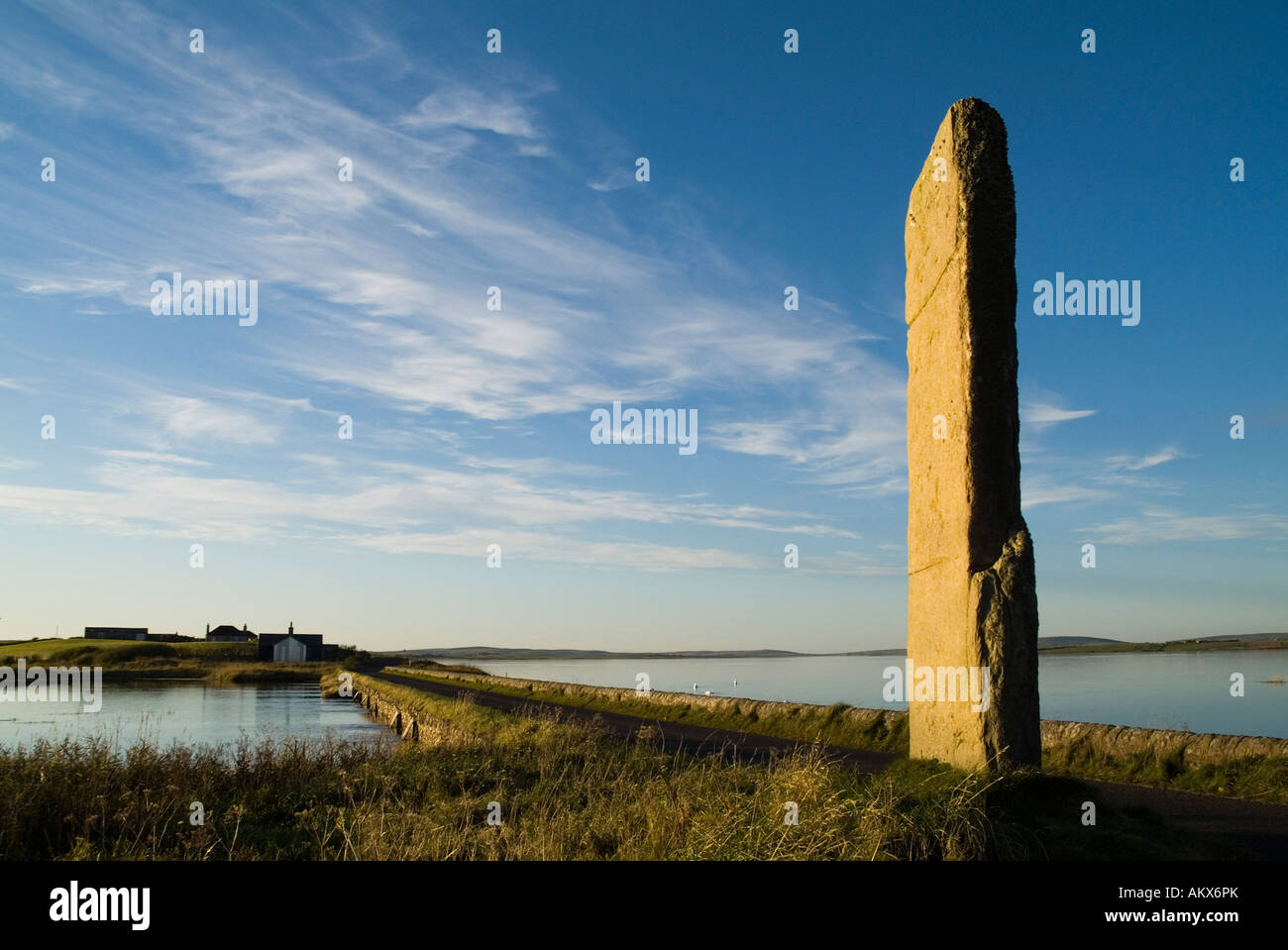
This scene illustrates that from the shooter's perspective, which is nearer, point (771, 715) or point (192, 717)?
point (771, 715)

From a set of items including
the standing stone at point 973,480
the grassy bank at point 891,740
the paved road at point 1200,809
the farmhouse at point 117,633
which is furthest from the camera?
the farmhouse at point 117,633

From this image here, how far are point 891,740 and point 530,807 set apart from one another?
6180mm

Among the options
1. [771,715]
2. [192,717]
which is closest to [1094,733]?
[771,715]

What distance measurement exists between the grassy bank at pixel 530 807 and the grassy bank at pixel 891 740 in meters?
2.21

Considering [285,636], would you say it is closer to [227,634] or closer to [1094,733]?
[227,634]

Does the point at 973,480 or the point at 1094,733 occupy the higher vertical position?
the point at 973,480

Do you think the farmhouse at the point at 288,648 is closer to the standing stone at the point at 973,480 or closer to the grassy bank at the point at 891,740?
the grassy bank at the point at 891,740

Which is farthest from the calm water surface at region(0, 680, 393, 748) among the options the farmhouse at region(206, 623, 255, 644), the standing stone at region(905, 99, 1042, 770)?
the farmhouse at region(206, 623, 255, 644)

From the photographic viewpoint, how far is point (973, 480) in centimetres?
773

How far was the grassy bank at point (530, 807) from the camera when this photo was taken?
6.12 m

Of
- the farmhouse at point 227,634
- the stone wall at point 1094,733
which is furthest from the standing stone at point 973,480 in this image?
the farmhouse at point 227,634
